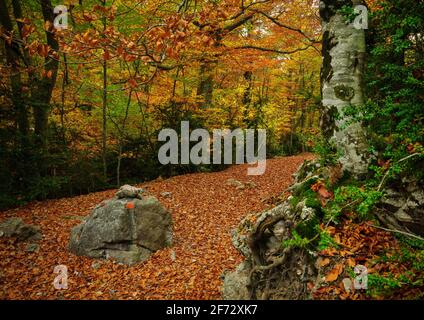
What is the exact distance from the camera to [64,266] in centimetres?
519

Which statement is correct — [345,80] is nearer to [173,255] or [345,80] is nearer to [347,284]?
[347,284]

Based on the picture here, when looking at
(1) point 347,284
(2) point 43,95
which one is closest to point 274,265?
(1) point 347,284

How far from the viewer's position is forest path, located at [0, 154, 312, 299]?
466 centimetres

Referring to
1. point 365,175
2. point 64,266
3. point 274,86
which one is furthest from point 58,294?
point 274,86

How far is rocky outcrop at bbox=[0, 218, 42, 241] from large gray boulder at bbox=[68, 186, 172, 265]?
0.93 m

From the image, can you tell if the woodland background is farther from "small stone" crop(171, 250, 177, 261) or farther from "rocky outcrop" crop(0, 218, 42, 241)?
"rocky outcrop" crop(0, 218, 42, 241)

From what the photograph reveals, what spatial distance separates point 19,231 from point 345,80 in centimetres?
713

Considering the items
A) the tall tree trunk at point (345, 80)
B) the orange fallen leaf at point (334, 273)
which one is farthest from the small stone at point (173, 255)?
the tall tree trunk at point (345, 80)

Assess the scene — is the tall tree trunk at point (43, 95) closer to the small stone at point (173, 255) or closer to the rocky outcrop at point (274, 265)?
the small stone at point (173, 255)

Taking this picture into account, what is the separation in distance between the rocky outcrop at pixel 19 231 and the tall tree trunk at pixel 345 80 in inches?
254

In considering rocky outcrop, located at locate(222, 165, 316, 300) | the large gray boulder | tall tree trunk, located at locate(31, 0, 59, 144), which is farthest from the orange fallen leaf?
tall tree trunk, located at locate(31, 0, 59, 144)

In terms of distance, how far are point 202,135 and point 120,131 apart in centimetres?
341

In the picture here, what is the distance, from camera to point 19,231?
19.6ft

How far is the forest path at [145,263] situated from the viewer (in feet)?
15.3
